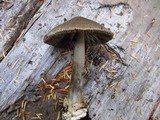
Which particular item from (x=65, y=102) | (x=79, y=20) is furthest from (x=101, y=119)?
(x=79, y=20)

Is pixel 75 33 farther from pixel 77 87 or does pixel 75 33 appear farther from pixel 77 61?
pixel 77 87

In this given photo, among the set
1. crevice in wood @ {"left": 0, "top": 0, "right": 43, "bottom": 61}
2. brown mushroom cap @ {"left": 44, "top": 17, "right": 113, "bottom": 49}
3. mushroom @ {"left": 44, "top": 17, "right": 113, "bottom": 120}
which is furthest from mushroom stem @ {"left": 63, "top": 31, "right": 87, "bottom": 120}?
crevice in wood @ {"left": 0, "top": 0, "right": 43, "bottom": 61}

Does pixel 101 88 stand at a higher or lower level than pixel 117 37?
lower

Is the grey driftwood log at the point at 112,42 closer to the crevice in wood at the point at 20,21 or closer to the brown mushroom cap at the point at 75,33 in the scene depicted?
the crevice in wood at the point at 20,21

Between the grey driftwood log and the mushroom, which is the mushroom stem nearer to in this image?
the mushroom

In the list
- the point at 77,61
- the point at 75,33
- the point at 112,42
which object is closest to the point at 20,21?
the point at 75,33

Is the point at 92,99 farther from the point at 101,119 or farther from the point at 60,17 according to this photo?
the point at 60,17

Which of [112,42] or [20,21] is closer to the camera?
[112,42]
